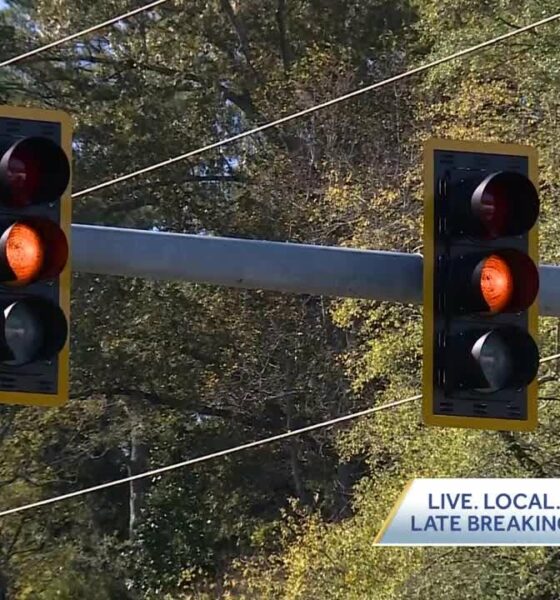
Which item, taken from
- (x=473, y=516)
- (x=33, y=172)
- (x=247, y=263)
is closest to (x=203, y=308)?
(x=473, y=516)

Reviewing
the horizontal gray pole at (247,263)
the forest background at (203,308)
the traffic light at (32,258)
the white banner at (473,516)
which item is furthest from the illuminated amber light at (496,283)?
the forest background at (203,308)

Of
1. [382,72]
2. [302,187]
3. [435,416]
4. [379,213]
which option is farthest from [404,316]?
[435,416]

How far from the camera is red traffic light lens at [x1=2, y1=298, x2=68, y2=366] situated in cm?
536

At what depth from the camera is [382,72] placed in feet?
100

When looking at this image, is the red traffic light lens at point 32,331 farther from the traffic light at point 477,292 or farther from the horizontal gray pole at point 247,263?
the traffic light at point 477,292

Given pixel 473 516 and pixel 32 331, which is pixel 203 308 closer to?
pixel 473 516

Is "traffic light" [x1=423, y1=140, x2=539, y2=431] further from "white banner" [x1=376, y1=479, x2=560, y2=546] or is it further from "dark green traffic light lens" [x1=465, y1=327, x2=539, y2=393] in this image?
"white banner" [x1=376, y1=479, x2=560, y2=546]

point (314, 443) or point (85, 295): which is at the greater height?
point (85, 295)

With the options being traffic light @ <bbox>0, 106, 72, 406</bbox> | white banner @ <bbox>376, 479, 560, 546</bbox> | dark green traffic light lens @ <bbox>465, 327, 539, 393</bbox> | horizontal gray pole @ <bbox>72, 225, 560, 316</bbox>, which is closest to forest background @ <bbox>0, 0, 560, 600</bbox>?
white banner @ <bbox>376, 479, 560, 546</bbox>

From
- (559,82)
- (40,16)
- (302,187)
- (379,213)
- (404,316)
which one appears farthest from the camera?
(40,16)

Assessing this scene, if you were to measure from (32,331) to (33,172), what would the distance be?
53 cm

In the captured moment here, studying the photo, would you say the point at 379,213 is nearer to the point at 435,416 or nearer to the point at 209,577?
the point at 209,577

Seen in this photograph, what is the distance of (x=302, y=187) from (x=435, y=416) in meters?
23.6

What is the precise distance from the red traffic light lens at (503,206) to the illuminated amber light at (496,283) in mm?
99
